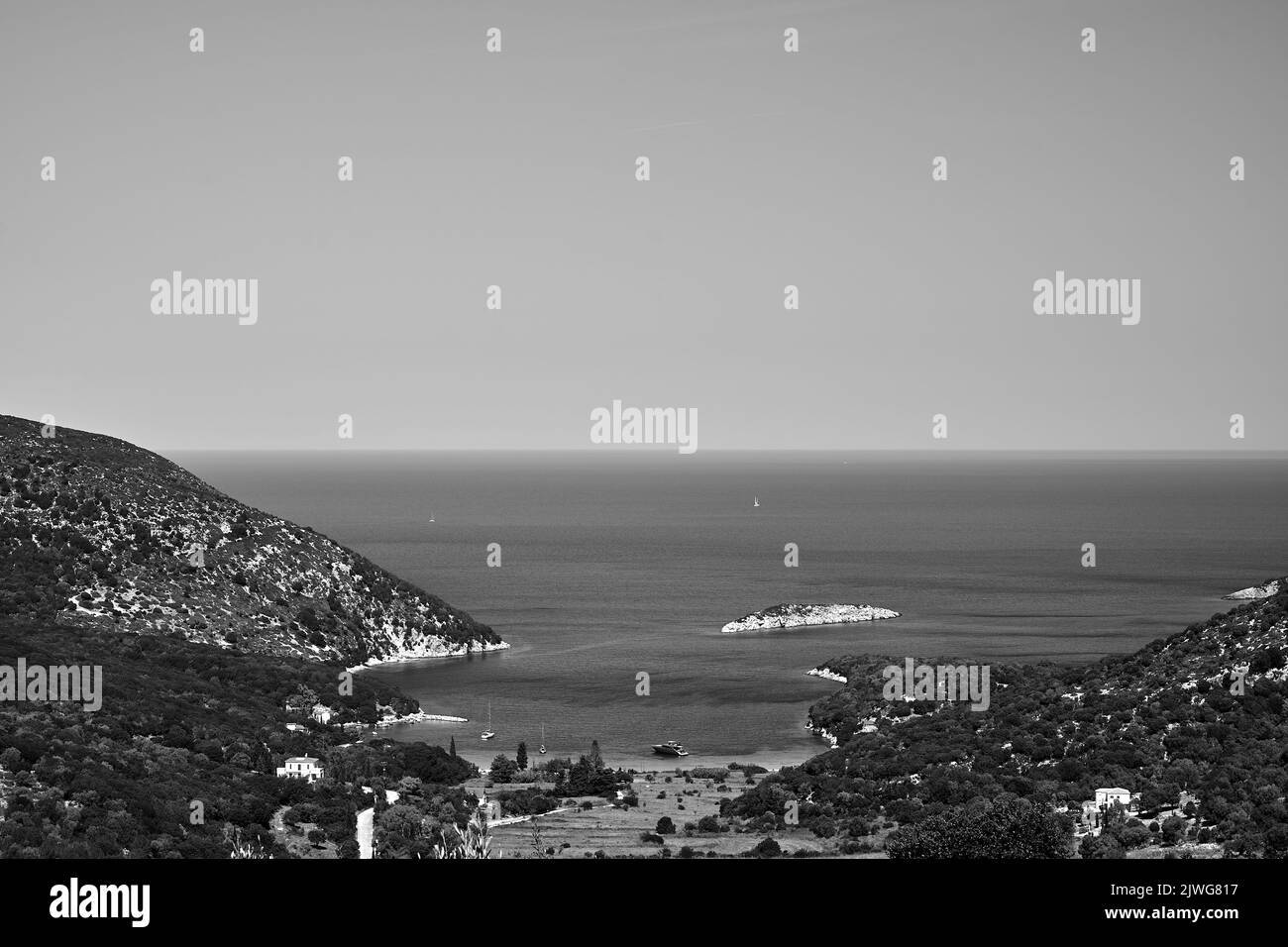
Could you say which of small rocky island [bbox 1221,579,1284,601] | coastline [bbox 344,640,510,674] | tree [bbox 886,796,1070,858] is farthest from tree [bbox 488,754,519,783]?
small rocky island [bbox 1221,579,1284,601]

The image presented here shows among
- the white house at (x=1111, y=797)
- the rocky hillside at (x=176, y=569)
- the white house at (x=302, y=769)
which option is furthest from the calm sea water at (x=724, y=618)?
the white house at (x=1111, y=797)

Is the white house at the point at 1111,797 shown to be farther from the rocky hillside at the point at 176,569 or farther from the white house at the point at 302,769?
the rocky hillside at the point at 176,569
